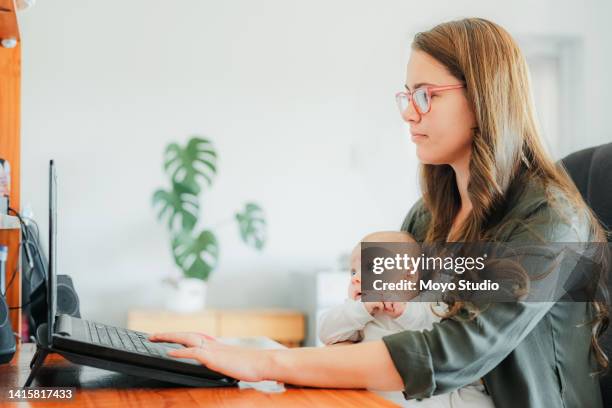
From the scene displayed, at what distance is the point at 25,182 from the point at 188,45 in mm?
1099

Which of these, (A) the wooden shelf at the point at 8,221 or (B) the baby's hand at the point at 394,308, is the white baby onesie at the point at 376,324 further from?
(A) the wooden shelf at the point at 8,221

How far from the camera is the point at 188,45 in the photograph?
3658 millimetres

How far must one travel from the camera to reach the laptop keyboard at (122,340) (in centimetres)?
80

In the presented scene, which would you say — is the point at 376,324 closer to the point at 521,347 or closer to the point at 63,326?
the point at 521,347

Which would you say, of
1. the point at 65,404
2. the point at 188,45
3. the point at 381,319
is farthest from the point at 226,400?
the point at 188,45

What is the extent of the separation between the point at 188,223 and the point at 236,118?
73cm

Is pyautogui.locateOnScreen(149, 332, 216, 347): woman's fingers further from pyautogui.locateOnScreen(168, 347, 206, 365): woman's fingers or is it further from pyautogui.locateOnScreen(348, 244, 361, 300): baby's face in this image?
pyautogui.locateOnScreen(348, 244, 361, 300): baby's face

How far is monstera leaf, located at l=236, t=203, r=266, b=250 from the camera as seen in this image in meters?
3.41

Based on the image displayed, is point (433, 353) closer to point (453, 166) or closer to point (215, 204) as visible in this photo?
point (453, 166)

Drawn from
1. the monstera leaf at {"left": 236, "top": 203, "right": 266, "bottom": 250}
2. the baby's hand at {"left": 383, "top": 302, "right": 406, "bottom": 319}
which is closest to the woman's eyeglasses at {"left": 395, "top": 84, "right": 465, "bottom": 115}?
the baby's hand at {"left": 383, "top": 302, "right": 406, "bottom": 319}

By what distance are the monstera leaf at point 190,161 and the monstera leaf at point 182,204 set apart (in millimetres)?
36

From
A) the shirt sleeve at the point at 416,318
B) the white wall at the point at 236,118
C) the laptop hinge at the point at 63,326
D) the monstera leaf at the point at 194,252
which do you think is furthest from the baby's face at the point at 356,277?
the white wall at the point at 236,118

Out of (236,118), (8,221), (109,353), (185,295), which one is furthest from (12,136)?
(236,118)

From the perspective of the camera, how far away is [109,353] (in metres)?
0.77
